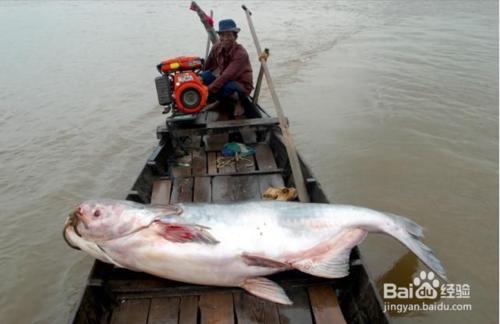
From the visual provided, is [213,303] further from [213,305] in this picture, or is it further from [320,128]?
[320,128]

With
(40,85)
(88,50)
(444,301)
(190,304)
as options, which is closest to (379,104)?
(444,301)

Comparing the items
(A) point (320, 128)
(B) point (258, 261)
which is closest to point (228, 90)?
(A) point (320, 128)

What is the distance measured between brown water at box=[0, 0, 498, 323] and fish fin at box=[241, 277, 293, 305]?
1791 millimetres

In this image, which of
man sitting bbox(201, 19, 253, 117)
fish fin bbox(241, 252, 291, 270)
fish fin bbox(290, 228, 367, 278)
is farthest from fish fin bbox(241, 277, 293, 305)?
man sitting bbox(201, 19, 253, 117)

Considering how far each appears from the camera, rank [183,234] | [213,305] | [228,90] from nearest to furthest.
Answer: [183,234], [213,305], [228,90]

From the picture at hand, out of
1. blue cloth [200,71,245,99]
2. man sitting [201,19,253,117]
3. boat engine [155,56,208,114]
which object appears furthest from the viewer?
blue cloth [200,71,245,99]

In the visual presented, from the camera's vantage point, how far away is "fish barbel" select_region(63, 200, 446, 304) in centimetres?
304

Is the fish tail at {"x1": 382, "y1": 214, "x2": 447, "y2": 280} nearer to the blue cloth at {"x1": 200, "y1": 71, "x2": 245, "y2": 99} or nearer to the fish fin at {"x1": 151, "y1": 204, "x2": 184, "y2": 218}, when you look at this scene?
the fish fin at {"x1": 151, "y1": 204, "x2": 184, "y2": 218}

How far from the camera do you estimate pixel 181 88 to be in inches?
230

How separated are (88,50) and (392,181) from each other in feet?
42.8

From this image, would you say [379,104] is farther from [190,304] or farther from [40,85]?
[40,85]

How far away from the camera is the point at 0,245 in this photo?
5504 millimetres

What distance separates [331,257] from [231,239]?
2.75 ft

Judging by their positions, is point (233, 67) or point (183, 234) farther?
point (233, 67)
